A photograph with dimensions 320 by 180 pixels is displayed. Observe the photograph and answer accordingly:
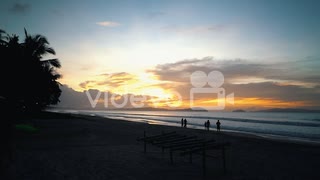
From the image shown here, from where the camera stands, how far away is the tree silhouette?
2527cm

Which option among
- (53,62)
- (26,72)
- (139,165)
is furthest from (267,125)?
(139,165)

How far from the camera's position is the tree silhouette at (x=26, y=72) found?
25272 mm

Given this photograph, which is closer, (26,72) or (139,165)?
(139,165)

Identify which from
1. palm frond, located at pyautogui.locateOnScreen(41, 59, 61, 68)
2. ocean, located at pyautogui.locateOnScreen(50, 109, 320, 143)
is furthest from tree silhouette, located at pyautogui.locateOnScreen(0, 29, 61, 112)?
ocean, located at pyautogui.locateOnScreen(50, 109, 320, 143)

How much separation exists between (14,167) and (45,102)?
2613 centimetres

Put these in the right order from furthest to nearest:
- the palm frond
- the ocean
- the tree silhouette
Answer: the ocean → the palm frond → the tree silhouette

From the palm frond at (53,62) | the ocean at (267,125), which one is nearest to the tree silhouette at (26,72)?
the palm frond at (53,62)

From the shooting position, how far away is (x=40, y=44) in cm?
3125

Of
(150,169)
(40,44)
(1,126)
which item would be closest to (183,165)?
(150,169)

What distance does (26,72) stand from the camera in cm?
2634

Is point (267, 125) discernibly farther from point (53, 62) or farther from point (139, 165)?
point (139, 165)

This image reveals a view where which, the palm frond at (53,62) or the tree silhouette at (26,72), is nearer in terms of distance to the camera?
the tree silhouette at (26,72)

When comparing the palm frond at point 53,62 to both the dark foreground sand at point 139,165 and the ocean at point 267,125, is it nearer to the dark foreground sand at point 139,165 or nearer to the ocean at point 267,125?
the dark foreground sand at point 139,165

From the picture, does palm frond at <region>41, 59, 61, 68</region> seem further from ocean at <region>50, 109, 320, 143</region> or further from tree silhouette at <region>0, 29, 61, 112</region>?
ocean at <region>50, 109, 320, 143</region>
